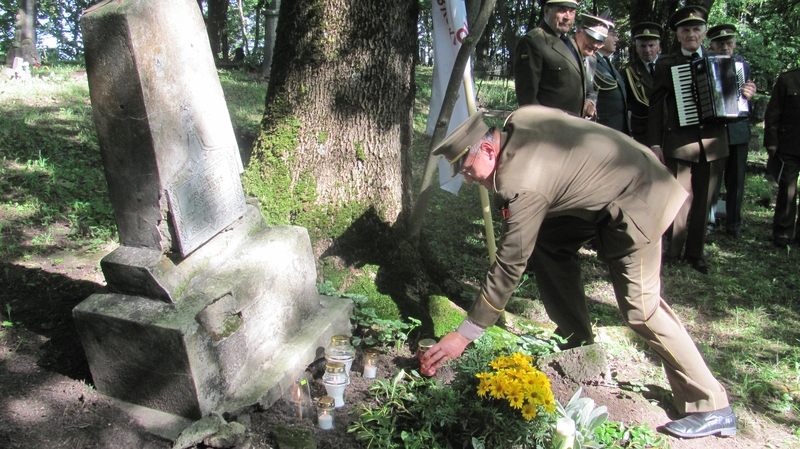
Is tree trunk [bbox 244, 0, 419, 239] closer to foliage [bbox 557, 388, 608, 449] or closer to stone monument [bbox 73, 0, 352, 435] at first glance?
stone monument [bbox 73, 0, 352, 435]

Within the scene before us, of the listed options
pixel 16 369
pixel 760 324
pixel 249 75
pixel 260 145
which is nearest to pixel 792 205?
pixel 760 324

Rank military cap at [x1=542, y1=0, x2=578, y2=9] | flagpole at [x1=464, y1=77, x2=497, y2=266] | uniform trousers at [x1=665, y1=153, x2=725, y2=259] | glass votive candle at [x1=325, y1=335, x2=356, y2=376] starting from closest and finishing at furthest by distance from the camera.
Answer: glass votive candle at [x1=325, y1=335, x2=356, y2=376]
flagpole at [x1=464, y1=77, x2=497, y2=266]
military cap at [x1=542, y1=0, x2=578, y2=9]
uniform trousers at [x1=665, y1=153, x2=725, y2=259]

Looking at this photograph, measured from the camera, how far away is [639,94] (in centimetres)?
565

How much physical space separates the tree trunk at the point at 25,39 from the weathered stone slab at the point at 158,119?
34.8ft

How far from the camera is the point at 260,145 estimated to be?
372 cm

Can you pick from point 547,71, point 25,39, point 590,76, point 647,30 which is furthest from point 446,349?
point 25,39

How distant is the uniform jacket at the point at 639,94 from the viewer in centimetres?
563

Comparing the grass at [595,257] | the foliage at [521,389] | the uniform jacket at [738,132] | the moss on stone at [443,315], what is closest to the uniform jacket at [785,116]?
the uniform jacket at [738,132]

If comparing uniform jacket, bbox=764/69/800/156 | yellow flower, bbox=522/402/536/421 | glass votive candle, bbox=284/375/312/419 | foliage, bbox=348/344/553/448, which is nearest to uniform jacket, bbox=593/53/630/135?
uniform jacket, bbox=764/69/800/156

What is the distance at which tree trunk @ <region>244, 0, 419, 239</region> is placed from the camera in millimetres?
3609

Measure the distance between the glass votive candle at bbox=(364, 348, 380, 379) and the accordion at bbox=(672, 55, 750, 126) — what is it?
146 inches

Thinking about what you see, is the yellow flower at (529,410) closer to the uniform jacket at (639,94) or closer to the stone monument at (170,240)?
the stone monument at (170,240)

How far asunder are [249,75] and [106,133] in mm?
10591

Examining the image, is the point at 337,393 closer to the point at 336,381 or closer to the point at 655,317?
the point at 336,381
